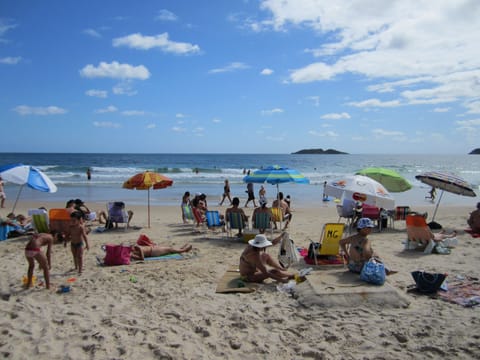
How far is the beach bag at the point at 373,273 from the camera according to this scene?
512 centimetres

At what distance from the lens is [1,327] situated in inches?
165

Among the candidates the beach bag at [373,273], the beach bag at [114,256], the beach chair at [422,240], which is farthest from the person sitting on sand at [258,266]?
the beach chair at [422,240]

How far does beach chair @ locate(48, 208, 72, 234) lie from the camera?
819 centimetres

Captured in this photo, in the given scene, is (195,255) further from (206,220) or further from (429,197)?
(429,197)

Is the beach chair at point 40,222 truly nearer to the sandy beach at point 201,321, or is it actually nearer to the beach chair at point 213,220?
the sandy beach at point 201,321

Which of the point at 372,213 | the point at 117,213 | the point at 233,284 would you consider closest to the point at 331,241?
the point at 233,284

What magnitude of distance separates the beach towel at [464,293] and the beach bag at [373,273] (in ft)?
2.54

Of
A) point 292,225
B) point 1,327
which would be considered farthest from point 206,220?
point 1,327

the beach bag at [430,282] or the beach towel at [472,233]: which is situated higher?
the beach bag at [430,282]

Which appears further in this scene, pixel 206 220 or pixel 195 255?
pixel 206 220

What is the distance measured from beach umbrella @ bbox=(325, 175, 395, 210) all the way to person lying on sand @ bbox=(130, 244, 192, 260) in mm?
3159

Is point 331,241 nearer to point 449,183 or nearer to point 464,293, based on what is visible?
point 464,293

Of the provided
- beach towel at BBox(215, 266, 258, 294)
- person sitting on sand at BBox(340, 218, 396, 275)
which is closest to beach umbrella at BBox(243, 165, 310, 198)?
person sitting on sand at BBox(340, 218, 396, 275)

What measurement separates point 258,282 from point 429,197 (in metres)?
17.6
